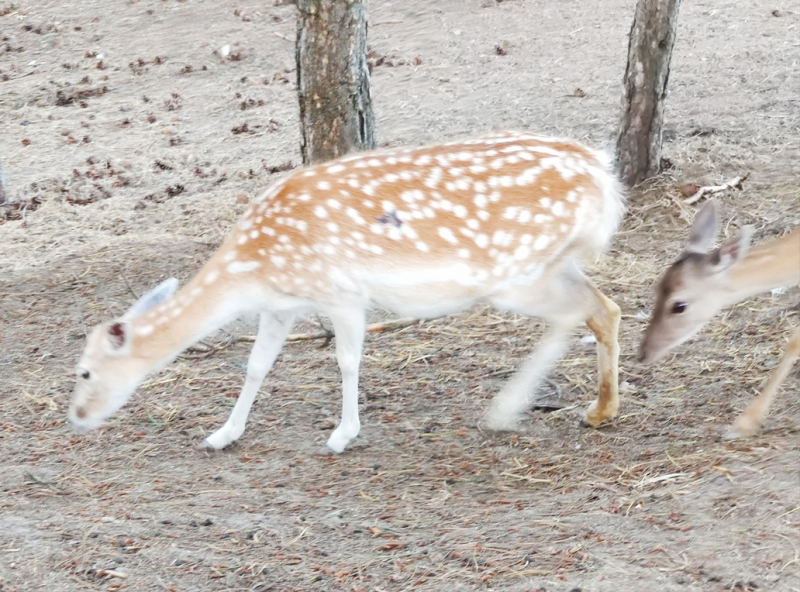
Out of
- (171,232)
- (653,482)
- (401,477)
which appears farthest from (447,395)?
Answer: (171,232)

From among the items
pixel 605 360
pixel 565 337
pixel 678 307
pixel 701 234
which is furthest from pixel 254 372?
pixel 701 234

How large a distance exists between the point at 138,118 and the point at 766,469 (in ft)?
27.8

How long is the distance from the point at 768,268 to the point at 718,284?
0.74 ft

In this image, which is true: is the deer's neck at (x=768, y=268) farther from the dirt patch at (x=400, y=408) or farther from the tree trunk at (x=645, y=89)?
the tree trunk at (x=645, y=89)

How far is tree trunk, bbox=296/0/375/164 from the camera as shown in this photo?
19.5ft

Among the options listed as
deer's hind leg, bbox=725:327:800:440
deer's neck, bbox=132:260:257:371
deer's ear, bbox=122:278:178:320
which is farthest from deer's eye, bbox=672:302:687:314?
deer's ear, bbox=122:278:178:320

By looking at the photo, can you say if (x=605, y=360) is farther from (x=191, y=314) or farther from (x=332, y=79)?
(x=332, y=79)

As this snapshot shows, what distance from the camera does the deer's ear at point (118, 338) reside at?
14.6 feet

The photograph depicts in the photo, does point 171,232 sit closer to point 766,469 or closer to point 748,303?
point 748,303

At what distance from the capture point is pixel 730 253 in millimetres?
4484

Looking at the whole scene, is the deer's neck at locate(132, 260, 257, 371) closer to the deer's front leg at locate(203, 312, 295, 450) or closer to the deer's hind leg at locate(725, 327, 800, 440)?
the deer's front leg at locate(203, 312, 295, 450)

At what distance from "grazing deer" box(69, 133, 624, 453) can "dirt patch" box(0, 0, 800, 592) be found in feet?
1.22

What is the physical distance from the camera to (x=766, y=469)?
389cm

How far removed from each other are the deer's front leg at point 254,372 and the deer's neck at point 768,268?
6.78 ft
